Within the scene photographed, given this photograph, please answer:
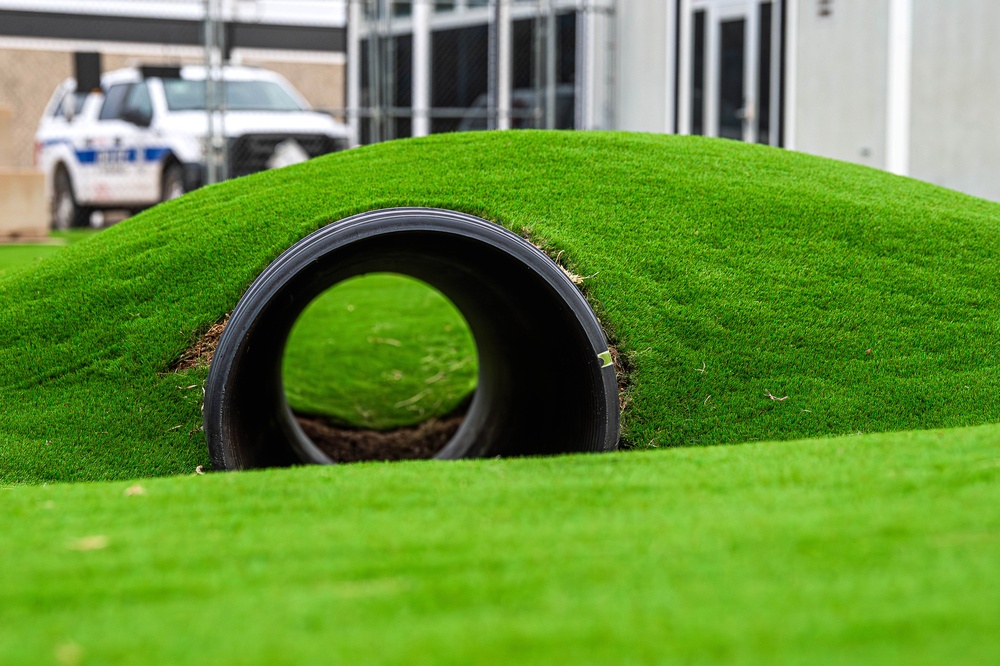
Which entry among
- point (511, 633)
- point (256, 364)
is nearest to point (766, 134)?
point (256, 364)

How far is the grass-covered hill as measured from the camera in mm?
5859

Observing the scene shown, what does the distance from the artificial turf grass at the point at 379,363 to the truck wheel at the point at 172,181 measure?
471cm

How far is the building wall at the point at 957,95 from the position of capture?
11.7m

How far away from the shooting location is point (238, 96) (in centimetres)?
1538

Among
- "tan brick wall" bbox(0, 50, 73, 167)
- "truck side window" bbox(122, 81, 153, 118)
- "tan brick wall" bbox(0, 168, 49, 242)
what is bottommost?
"tan brick wall" bbox(0, 168, 49, 242)

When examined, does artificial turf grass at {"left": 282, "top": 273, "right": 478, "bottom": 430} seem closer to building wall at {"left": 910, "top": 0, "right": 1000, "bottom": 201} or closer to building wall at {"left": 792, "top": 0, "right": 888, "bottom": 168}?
building wall at {"left": 792, "top": 0, "right": 888, "bottom": 168}

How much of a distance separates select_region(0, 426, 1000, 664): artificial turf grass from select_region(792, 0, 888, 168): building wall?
28.2 feet

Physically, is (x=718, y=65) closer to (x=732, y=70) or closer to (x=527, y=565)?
(x=732, y=70)

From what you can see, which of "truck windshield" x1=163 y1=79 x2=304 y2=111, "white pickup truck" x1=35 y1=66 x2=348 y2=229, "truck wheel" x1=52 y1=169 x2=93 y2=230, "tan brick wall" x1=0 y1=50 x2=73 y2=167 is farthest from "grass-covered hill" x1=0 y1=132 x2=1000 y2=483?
"tan brick wall" x1=0 y1=50 x2=73 y2=167

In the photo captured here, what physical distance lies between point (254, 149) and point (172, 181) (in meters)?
1.22

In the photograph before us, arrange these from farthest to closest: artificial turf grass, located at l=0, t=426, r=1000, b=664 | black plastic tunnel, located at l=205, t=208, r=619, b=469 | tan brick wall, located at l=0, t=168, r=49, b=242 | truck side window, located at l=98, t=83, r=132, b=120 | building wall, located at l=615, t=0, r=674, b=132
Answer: truck side window, located at l=98, t=83, r=132, b=120 → building wall, located at l=615, t=0, r=674, b=132 → tan brick wall, located at l=0, t=168, r=49, b=242 → black plastic tunnel, located at l=205, t=208, r=619, b=469 → artificial turf grass, located at l=0, t=426, r=1000, b=664

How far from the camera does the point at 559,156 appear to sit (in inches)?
287

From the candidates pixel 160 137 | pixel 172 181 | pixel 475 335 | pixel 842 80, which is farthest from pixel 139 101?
pixel 475 335

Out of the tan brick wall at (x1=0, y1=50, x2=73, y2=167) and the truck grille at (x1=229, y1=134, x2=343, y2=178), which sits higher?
the tan brick wall at (x1=0, y1=50, x2=73, y2=167)
